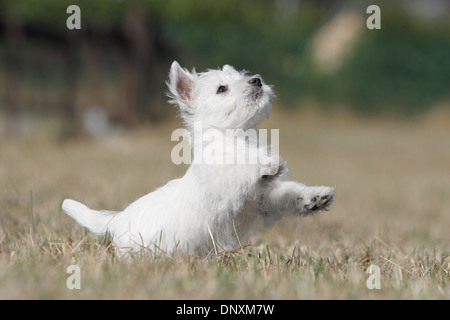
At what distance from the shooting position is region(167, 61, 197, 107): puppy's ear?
391 centimetres

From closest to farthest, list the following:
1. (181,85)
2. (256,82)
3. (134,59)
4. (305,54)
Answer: (256,82) < (181,85) < (134,59) < (305,54)

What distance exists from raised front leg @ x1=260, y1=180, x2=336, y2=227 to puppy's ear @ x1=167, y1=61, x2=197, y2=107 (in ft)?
2.76

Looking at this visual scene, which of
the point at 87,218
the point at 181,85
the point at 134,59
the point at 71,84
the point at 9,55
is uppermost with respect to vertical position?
the point at 134,59

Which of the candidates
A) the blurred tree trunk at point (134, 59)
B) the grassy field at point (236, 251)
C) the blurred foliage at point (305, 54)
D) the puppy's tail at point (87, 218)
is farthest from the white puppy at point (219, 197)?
the blurred foliage at point (305, 54)

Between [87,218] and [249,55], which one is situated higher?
[249,55]

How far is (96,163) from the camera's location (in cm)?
1040

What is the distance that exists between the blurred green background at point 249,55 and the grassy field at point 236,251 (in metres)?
5.02

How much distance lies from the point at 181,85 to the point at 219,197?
90 centimetres

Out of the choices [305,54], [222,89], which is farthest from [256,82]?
[305,54]

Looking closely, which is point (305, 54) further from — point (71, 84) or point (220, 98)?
point (220, 98)

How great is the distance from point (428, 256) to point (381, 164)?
36.9ft

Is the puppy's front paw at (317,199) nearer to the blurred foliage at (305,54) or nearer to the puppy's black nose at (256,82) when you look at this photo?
the puppy's black nose at (256,82)

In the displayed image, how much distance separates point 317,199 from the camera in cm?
348

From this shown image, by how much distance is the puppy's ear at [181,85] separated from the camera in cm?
391
